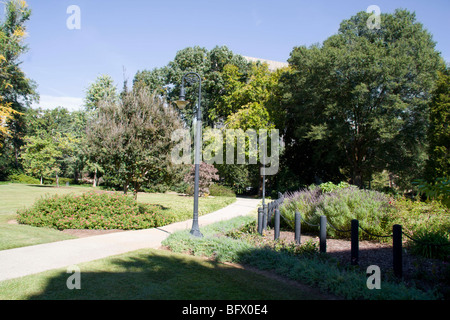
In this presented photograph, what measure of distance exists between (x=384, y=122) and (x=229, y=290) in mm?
19587

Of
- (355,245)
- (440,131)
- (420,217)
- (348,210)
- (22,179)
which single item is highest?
(440,131)

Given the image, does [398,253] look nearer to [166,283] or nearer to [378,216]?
[378,216]

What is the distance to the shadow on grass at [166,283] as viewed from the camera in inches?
174

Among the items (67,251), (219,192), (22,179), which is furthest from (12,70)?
(67,251)

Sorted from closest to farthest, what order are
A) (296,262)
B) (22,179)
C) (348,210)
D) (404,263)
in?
(296,262) → (404,263) → (348,210) → (22,179)

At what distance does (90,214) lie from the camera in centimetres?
1055

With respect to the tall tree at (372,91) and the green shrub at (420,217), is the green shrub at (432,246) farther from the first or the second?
the tall tree at (372,91)

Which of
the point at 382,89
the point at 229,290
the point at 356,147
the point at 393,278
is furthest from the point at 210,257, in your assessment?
the point at 356,147

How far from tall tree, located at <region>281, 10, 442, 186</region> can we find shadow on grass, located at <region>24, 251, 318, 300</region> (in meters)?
18.2

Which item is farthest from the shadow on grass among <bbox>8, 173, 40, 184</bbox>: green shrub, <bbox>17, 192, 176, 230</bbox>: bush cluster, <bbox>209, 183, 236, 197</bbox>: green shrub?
<bbox>8, 173, 40, 184</bbox>: green shrub

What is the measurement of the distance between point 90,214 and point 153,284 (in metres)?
6.81

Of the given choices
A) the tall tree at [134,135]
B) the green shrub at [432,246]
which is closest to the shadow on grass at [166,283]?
the green shrub at [432,246]

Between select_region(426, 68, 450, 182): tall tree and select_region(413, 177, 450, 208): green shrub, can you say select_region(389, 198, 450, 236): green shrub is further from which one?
select_region(426, 68, 450, 182): tall tree

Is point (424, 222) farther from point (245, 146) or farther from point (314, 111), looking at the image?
point (245, 146)
